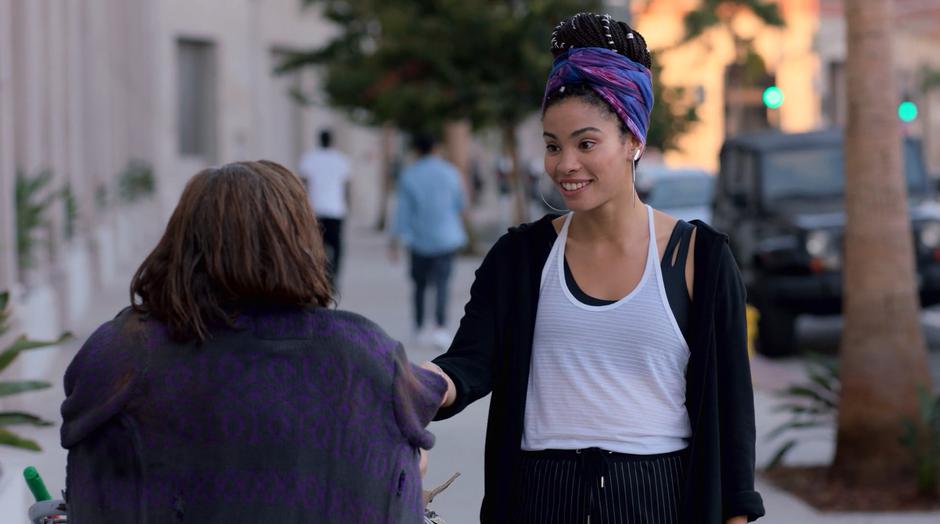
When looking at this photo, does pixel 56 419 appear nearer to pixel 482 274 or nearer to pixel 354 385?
pixel 482 274

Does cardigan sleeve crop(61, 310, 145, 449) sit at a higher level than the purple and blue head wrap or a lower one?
lower

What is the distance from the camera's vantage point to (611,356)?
10.5 ft

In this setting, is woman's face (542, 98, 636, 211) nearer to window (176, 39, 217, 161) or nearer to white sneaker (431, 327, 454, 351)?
white sneaker (431, 327, 454, 351)

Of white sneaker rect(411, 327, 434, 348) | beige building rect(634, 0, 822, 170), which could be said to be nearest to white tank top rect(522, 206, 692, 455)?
white sneaker rect(411, 327, 434, 348)

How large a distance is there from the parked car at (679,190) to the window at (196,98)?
15174mm

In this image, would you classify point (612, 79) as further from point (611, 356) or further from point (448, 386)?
point (448, 386)

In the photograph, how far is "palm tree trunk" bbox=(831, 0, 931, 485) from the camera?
8039mm

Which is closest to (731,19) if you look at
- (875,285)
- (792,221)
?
(792,221)

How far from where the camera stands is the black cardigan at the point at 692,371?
3.19 m

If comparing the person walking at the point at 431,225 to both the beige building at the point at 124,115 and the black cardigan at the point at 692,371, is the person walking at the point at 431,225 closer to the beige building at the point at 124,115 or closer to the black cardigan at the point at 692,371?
the beige building at the point at 124,115

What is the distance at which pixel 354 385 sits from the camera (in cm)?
264

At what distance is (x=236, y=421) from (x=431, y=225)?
10.6 meters

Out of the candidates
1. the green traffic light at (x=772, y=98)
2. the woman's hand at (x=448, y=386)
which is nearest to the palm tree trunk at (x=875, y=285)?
the woman's hand at (x=448, y=386)

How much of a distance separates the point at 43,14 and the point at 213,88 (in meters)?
20.6
